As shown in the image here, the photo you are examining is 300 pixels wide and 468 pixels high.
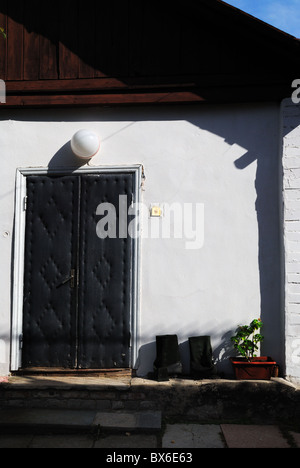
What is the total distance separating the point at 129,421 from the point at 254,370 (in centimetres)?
138

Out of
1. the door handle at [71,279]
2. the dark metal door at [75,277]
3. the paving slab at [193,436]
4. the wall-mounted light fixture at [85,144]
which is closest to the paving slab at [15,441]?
the dark metal door at [75,277]

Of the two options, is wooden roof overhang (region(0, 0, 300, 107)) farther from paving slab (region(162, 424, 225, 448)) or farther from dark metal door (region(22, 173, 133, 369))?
paving slab (region(162, 424, 225, 448))

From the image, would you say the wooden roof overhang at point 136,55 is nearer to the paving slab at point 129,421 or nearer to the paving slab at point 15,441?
the paving slab at point 129,421

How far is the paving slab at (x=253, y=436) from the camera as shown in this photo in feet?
13.6

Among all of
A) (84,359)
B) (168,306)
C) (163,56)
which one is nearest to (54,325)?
(84,359)

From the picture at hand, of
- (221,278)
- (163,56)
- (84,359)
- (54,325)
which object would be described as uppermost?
(163,56)

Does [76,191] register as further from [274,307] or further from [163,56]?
[274,307]

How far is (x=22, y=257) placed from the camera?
5.37 m

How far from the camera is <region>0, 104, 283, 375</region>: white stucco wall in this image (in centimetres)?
510

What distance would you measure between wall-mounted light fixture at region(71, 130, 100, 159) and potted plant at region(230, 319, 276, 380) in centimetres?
256

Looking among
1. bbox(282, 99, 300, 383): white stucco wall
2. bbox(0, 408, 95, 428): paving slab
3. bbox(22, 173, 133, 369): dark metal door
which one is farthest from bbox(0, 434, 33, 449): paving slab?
bbox(282, 99, 300, 383): white stucco wall

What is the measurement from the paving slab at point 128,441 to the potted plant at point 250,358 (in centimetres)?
116

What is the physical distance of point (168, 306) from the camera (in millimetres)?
5160
